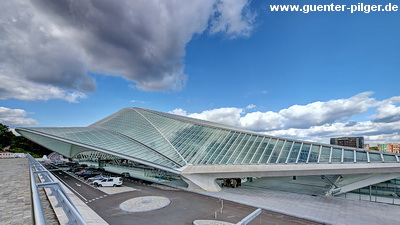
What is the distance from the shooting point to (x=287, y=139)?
2352cm

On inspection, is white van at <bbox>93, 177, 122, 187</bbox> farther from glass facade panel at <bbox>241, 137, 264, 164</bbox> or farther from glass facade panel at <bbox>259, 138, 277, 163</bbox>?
glass facade panel at <bbox>259, 138, 277, 163</bbox>

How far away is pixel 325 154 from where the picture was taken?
20.1m

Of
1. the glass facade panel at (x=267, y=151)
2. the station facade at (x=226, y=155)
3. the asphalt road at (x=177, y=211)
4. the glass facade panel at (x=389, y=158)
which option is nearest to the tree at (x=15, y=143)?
the station facade at (x=226, y=155)

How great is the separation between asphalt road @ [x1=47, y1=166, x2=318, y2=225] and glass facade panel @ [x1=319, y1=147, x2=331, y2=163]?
7739 millimetres

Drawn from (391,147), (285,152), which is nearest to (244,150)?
(285,152)

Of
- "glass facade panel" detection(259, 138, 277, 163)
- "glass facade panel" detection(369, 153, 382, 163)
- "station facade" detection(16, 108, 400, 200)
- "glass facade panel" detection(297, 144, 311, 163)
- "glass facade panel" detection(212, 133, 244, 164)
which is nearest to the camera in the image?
"glass facade panel" detection(369, 153, 382, 163)

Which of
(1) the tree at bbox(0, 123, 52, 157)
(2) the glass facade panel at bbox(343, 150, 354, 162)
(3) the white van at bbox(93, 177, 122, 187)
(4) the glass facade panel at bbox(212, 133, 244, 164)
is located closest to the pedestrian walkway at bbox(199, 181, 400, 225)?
(4) the glass facade panel at bbox(212, 133, 244, 164)

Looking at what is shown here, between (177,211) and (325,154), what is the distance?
651 inches

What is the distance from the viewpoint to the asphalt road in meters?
13.8

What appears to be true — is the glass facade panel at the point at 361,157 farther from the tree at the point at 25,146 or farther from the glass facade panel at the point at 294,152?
the tree at the point at 25,146

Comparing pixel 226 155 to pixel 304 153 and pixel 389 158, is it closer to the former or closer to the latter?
pixel 304 153

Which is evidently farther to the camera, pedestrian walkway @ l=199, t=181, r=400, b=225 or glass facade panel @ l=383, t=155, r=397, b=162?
glass facade panel @ l=383, t=155, r=397, b=162

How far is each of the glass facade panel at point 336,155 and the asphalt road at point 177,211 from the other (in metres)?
8.24

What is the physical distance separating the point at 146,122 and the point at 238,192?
72.0 feet
